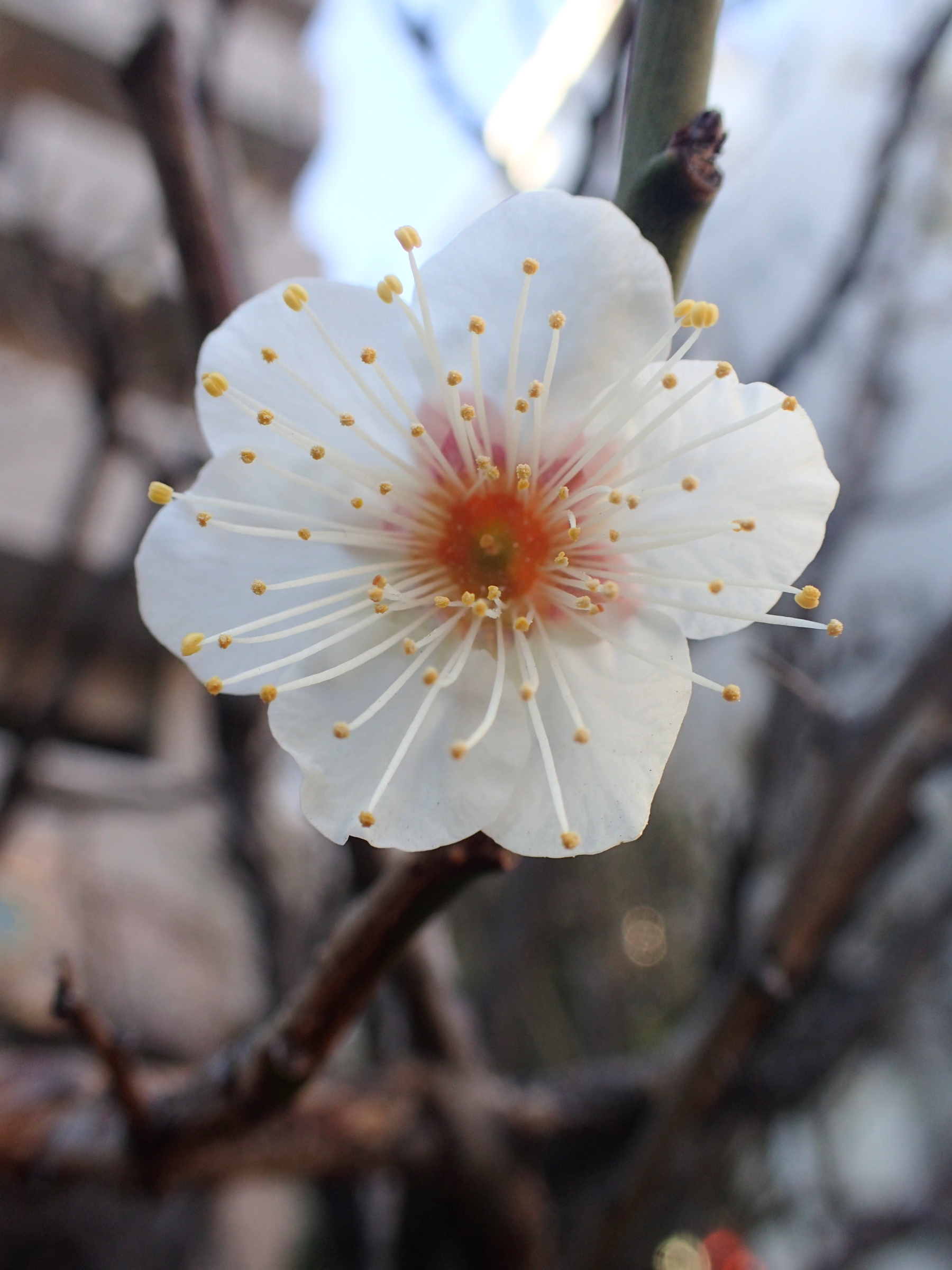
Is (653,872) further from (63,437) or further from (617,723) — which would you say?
(63,437)

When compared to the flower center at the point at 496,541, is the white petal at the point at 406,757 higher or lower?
lower

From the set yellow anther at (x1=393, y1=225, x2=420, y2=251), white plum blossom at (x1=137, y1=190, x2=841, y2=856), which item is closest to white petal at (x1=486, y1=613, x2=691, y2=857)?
white plum blossom at (x1=137, y1=190, x2=841, y2=856)

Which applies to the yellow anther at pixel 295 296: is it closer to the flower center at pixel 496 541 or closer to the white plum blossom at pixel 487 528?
the white plum blossom at pixel 487 528

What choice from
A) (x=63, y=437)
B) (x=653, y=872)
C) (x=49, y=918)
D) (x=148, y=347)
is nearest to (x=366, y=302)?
(x=653, y=872)

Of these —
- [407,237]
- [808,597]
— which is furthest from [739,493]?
[407,237]

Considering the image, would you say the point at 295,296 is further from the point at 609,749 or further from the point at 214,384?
the point at 609,749

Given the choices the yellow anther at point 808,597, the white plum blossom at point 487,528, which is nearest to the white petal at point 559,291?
the white plum blossom at point 487,528
